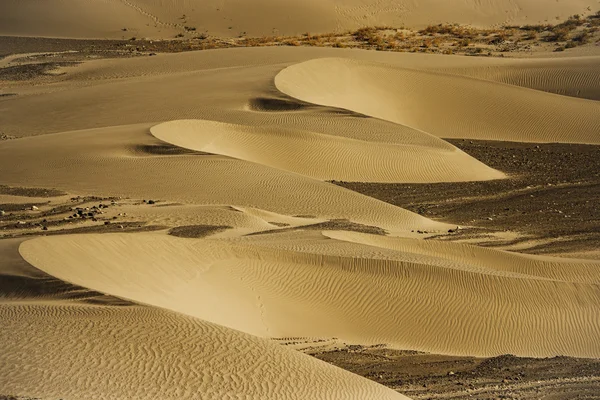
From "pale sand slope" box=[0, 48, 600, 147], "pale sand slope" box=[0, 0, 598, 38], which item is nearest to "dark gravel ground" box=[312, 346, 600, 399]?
"pale sand slope" box=[0, 48, 600, 147]

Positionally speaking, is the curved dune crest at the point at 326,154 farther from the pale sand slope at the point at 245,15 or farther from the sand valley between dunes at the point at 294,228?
the pale sand slope at the point at 245,15

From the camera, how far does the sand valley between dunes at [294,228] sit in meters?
8.44

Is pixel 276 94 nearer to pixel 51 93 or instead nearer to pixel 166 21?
pixel 51 93

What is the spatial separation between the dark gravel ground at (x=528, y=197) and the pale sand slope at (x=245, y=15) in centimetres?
1960

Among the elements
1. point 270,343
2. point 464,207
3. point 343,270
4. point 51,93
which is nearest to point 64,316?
point 270,343

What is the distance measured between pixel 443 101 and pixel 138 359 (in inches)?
773

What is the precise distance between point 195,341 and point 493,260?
6.59 m

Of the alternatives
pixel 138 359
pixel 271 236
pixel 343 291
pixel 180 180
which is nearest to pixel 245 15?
pixel 180 180

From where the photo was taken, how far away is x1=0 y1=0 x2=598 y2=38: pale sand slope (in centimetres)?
3994

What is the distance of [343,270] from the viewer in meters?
12.3

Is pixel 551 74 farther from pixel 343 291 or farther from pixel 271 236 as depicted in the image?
pixel 343 291

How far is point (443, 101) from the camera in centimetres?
2652

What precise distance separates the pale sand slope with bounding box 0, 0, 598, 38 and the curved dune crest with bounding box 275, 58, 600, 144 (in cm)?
1340

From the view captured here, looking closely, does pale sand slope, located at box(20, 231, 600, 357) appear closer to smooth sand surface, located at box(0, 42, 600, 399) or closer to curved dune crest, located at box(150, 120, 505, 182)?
smooth sand surface, located at box(0, 42, 600, 399)
